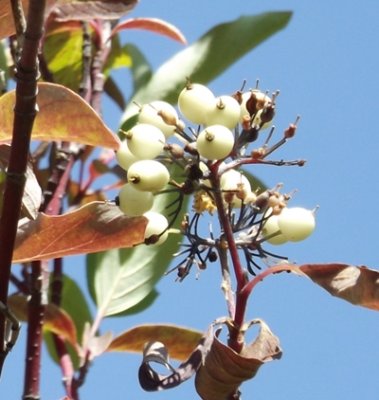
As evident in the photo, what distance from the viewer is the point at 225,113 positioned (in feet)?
3.04

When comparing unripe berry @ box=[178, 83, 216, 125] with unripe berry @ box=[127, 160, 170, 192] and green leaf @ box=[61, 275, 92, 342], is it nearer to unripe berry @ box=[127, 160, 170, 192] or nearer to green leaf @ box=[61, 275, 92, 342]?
unripe berry @ box=[127, 160, 170, 192]

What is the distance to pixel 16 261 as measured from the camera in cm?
101

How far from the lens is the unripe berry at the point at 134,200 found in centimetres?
91

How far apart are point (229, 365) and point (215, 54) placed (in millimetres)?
1022

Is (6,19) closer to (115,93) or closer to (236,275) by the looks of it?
(236,275)

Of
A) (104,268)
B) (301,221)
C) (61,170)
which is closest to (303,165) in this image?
(301,221)

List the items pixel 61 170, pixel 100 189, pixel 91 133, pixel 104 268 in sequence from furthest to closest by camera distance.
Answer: pixel 100 189 → pixel 104 268 → pixel 61 170 → pixel 91 133

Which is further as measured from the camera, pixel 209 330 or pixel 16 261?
pixel 16 261

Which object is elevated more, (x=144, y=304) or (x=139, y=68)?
(x=139, y=68)

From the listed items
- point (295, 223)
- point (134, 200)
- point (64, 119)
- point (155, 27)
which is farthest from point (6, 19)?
point (155, 27)

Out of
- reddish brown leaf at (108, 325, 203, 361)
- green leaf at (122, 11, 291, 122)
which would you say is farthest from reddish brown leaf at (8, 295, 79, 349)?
green leaf at (122, 11, 291, 122)

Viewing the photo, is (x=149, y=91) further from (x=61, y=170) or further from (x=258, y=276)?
(x=258, y=276)

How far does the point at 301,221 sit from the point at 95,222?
20cm

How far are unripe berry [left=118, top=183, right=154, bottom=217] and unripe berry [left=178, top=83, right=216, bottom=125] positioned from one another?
9 centimetres
